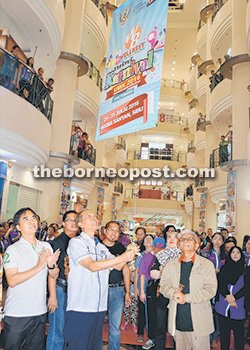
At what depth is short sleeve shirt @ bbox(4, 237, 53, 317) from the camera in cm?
264

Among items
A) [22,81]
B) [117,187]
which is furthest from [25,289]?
[117,187]

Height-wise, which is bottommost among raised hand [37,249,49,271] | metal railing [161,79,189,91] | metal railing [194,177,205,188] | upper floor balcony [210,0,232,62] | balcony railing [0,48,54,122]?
raised hand [37,249,49,271]

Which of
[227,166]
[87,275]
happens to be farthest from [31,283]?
[227,166]

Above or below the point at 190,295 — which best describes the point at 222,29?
above

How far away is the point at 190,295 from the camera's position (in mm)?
3055

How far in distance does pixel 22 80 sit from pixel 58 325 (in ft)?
18.5

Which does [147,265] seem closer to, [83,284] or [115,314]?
[115,314]

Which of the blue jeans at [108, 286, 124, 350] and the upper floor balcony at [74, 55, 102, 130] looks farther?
the upper floor balcony at [74, 55, 102, 130]

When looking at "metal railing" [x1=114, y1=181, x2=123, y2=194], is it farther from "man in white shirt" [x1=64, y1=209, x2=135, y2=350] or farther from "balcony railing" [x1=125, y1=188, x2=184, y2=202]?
"man in white shirt" [x1=64, y1=209, x2=135, y2=350]

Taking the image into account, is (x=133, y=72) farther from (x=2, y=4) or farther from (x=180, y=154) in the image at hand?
(x=180, y=154)

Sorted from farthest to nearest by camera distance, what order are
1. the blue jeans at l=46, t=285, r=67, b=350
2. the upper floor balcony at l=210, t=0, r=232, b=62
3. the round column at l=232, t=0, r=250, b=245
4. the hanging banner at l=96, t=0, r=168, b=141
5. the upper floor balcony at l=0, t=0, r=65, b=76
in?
1. the upper floor balcony at l=210, t=0, r=232, b=62
2. the round column at l=232, t=0, r=250, b=245
3. the upper floor balcony at l=0, t=0, r=65, b=76
4. the hanging banner at l=96, t=0, r=168, b=141
5. the blue jeans at l=46, t=285, r=67, b=350

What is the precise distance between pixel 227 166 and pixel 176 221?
20.7m

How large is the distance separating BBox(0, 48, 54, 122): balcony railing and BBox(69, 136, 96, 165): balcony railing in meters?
3.81

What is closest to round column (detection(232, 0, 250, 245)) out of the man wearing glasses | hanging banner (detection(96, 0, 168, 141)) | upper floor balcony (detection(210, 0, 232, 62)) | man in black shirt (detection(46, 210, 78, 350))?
upper floor balcony (detection(210, 0, 232, 62))
